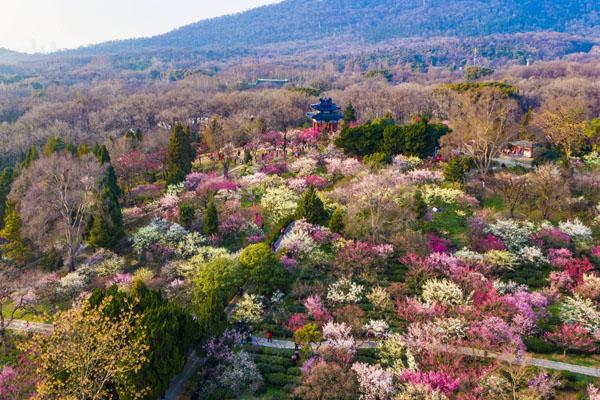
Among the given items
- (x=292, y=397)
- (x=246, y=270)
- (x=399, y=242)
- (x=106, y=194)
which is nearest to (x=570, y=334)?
(x=399, y=242)

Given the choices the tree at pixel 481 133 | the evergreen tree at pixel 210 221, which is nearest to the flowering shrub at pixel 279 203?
the evergreen tree at pixel 210 221

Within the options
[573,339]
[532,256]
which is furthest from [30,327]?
[532,256]

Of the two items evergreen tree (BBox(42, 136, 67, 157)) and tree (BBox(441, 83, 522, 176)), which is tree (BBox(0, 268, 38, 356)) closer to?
evergreen tree (BBox(42, 136, 67, 157))

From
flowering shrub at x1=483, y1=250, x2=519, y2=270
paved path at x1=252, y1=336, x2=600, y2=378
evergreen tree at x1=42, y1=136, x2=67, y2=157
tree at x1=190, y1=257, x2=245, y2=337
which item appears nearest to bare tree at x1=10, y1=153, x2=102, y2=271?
evergreen tree at x1=42, y1=136, x2=67, y2=157

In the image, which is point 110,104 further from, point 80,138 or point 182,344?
point 182,344

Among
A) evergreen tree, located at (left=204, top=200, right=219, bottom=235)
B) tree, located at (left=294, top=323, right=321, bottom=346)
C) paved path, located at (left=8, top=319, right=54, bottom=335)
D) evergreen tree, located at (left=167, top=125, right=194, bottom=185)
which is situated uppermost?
evergreen tree, located at (left=167, top=125, right=194, bottom=185)

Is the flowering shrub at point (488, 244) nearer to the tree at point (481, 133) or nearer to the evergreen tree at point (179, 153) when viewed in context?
the tree at point (481, 133)
